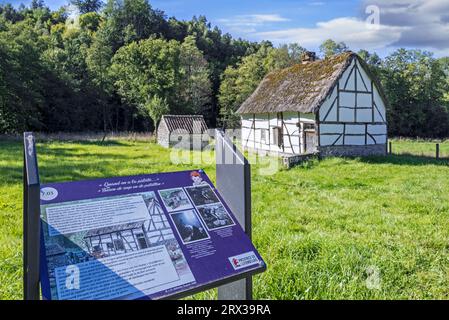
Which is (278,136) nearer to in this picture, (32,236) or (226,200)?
(226,200)

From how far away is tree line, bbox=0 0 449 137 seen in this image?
30.4 m

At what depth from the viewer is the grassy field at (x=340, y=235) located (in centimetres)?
356

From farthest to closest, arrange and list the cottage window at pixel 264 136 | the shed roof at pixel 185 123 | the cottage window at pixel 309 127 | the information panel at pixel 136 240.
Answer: the shed roof at pixel 185 123 < the cottage window at pixel 264 136 < the cottage window at pixel 309 127 < the information panel at pixel 136 240

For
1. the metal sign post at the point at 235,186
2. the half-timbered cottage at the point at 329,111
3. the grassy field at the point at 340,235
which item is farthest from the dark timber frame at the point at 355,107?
the metal sign post at the point at 235,186

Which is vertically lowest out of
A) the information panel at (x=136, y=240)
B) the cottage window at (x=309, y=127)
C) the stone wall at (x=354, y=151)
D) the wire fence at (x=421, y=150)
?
the wire fence at (x=421, y=150)

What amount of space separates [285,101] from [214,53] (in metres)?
41.6

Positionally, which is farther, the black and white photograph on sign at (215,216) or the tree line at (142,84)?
the tree line at (142,84)

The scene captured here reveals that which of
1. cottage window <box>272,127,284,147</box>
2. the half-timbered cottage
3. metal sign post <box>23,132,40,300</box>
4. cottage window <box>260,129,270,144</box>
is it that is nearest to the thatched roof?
the half-timbered cottage

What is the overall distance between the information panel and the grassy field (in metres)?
1.27

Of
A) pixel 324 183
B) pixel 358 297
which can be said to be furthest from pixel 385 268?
pixel 324 183

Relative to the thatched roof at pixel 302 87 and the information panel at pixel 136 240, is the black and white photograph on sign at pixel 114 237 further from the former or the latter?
the thatched roof at pixel 302 87

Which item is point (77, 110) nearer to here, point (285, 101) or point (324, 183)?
point (285, 101)

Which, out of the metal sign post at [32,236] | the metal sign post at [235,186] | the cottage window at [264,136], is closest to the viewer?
the metal sign post at [32,236]

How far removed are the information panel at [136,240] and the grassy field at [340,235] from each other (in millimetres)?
1268
